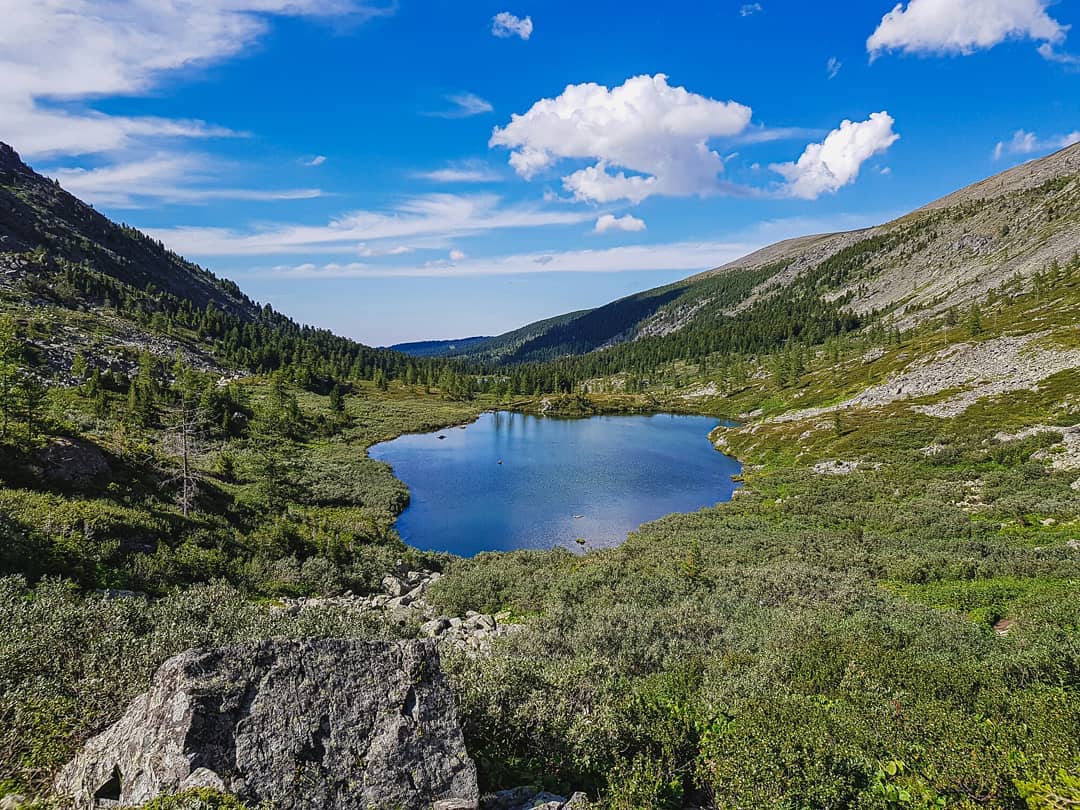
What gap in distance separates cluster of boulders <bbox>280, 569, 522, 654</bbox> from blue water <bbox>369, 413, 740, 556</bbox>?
13.4 m

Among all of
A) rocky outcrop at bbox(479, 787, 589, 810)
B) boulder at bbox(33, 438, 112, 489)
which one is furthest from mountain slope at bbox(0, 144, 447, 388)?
rocky outcrop at bbox(479, 787, 589, 810)

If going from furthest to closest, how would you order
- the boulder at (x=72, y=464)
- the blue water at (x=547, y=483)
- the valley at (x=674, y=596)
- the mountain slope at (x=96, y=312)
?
the mountain slope at (x=96, y=312) → the blue water at (x=547, y=483) → the boulder at (x=72, y=464) → the valley at (x=674, y=596)

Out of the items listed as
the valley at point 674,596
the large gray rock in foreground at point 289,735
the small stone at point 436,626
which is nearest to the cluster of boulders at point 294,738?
the large gray rock in foreground at point 289,735

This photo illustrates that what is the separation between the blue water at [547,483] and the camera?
46.0 meters

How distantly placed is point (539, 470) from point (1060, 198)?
21036 cm

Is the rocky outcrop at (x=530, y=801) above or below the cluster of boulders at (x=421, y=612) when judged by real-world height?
above

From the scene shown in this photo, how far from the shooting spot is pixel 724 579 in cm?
2380

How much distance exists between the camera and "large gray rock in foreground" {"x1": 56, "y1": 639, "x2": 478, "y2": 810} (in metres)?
6.43

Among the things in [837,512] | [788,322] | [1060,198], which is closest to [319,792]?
[837,512]

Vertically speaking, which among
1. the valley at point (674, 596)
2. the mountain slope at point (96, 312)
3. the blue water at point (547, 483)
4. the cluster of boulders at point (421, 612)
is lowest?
the blue water at point (547, 483)

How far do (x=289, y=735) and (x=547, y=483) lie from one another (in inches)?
2276

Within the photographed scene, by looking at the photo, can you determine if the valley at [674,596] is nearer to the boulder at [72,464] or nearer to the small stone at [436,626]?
the boulder at [72,464]

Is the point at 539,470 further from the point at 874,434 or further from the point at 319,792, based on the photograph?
the point at 319,792

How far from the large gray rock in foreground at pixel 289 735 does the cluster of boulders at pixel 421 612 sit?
387 inches
